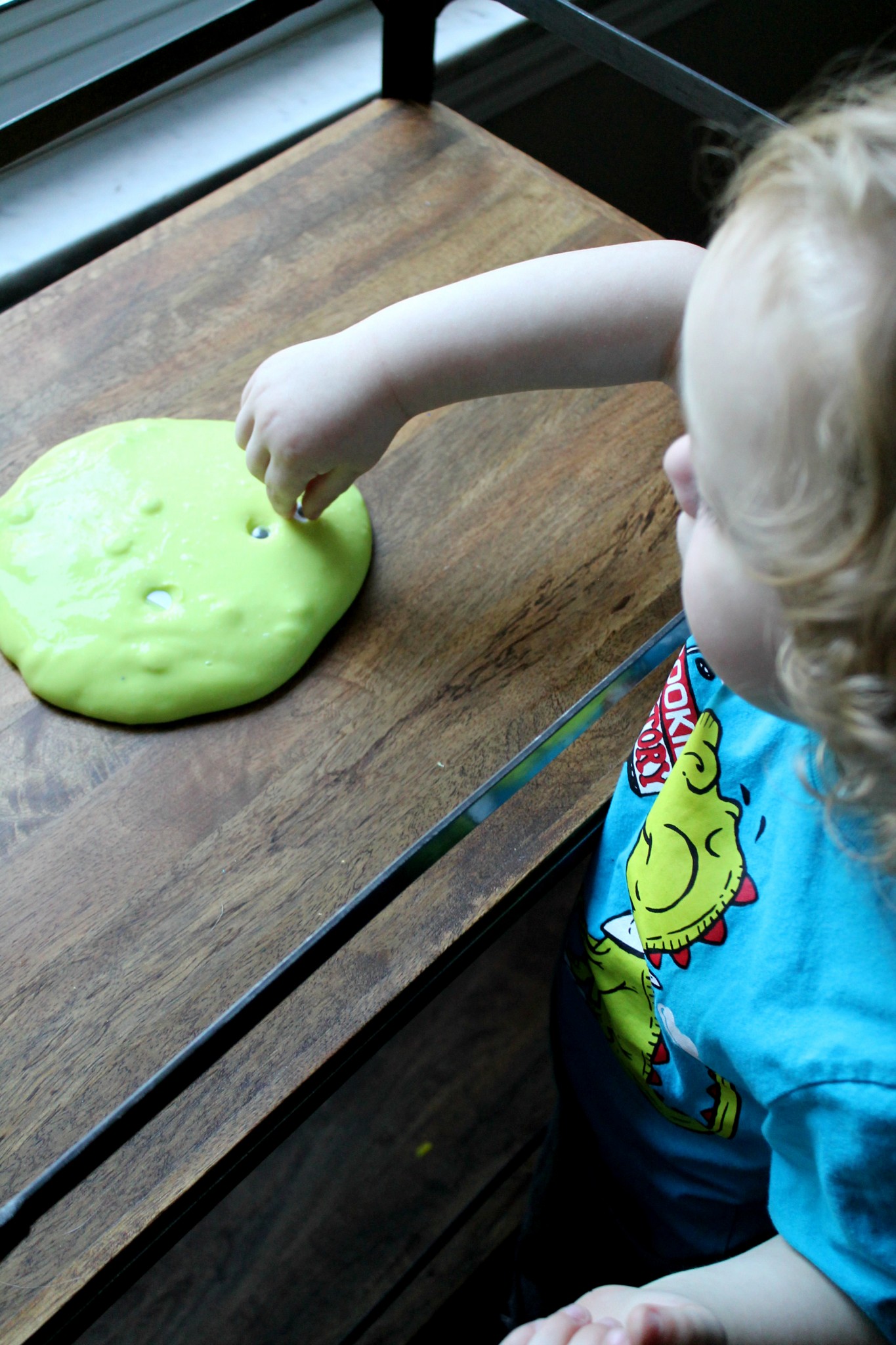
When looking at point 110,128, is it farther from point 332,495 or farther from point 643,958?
point 643,958

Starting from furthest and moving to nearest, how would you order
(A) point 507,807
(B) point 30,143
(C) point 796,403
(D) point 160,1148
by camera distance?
(B) point 30,143, (A) point 507,807, (D) point 160,1148, (C) point 796,403

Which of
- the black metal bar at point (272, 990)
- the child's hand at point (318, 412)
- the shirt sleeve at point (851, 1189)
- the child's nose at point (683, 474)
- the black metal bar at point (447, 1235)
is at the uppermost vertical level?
the child's nose at point (683, 474)

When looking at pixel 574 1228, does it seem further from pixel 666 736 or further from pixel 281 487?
pixel 281 487

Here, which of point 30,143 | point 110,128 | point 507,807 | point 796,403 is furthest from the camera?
point 110,128

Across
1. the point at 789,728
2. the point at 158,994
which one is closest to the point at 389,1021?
the point at 158,994

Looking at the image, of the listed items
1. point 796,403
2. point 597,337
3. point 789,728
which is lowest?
point 789,728

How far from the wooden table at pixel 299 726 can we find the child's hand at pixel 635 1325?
16 centimetres

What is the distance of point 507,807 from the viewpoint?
615mm

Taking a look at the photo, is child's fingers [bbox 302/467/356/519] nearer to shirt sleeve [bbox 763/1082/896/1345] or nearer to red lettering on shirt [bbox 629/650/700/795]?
red lettering on shirt [bbox 629/650/700/795]

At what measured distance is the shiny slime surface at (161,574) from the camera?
2.04ft

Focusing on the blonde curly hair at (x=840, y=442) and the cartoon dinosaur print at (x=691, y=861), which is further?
the cartoon dinosaur print at (x=691, y=861)

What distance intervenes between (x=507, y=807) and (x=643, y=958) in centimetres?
12

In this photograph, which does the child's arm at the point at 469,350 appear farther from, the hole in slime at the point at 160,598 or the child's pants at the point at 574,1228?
the child's pants at the point at 574,1228

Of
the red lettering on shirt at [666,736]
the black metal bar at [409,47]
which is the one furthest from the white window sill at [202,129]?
the red lettering on shirt at [666,736]
